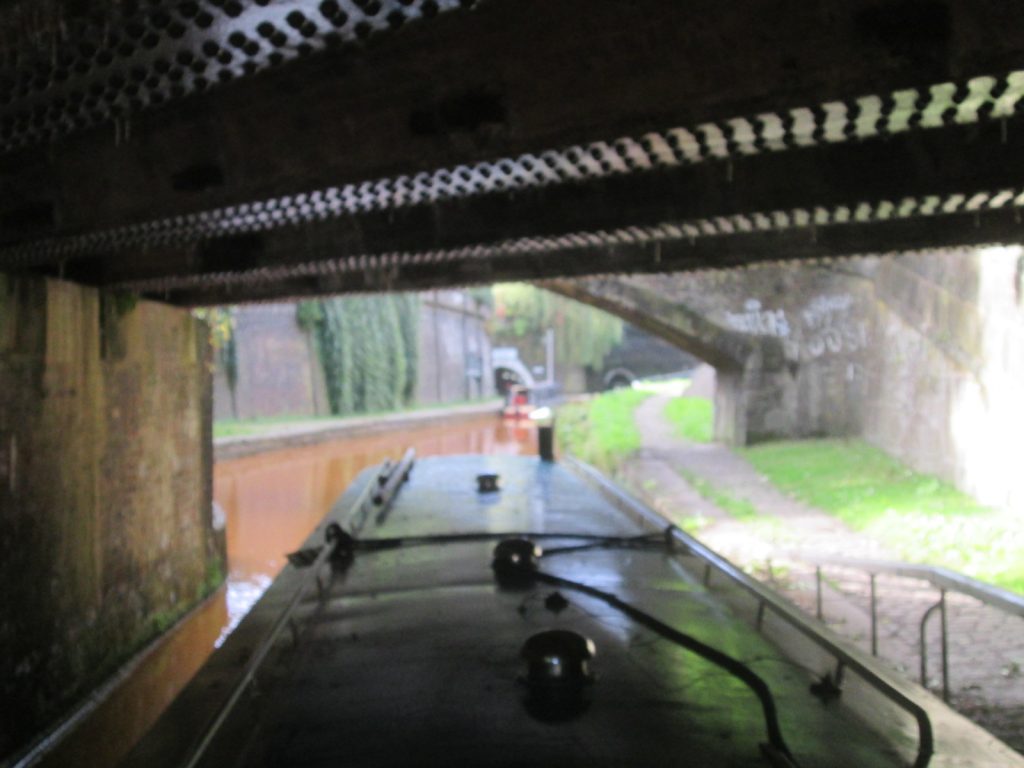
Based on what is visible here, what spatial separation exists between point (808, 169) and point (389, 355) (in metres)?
27.8

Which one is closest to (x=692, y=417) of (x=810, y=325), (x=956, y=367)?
(x=810, y=325)

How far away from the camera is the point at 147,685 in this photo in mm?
6754

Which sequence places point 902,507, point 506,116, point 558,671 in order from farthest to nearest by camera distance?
point 902,507
point 558,671
point 506,116

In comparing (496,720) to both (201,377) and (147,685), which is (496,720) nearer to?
(147,685)

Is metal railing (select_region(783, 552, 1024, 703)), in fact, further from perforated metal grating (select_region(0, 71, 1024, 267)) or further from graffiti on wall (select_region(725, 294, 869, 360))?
graffiti on wall (select_region(725, 294, 869, 360))

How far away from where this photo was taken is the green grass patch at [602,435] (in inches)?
570

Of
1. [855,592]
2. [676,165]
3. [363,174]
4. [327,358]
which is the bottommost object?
[855,592]

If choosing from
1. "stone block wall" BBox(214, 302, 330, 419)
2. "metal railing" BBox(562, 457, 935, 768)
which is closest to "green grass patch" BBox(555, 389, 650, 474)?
"metal railing" BBox(562, 457, 935, 768)

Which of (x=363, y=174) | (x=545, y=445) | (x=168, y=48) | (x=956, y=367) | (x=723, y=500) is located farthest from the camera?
(x=723, y=500)

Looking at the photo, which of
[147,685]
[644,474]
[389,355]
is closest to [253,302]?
[147,685]

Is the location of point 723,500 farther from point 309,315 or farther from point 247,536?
point 309,315

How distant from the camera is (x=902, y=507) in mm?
9055

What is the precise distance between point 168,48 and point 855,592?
6.57 m

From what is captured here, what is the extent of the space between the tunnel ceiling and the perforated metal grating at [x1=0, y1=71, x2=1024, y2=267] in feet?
0.05
